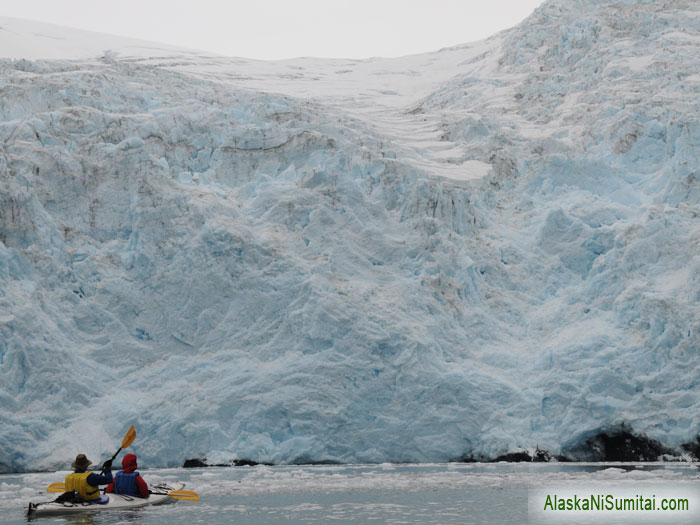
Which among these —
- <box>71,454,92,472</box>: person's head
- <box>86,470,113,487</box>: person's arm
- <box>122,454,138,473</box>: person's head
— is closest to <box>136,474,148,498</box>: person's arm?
<box>122,454,138,473</box>: person's head

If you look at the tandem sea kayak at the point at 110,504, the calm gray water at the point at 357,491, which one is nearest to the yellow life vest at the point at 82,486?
the tandem sea kayak at the point at 110,504

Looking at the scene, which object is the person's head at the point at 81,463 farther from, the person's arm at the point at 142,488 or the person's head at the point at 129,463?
the person's arm at the point at 142,488

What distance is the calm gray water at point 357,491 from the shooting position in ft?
33.7

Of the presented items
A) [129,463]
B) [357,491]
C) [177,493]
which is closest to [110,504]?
[129,463]

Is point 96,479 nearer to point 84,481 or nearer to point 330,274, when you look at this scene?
point 84,481

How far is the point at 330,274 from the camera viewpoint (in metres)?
19.1

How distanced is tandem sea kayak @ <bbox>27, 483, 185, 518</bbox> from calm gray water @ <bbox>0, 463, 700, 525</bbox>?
0.11 meters

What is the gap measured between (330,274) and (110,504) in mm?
8691

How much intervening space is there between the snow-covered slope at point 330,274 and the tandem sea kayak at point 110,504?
4.78m

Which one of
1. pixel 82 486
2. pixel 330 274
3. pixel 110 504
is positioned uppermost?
pixel 330 274

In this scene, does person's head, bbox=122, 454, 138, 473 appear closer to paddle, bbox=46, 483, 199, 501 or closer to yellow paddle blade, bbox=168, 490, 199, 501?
paddle, bbox=46, 483, 199, 501

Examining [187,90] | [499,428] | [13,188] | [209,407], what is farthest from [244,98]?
[499,428]

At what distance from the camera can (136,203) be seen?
19.5 metres

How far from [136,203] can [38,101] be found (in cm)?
434
